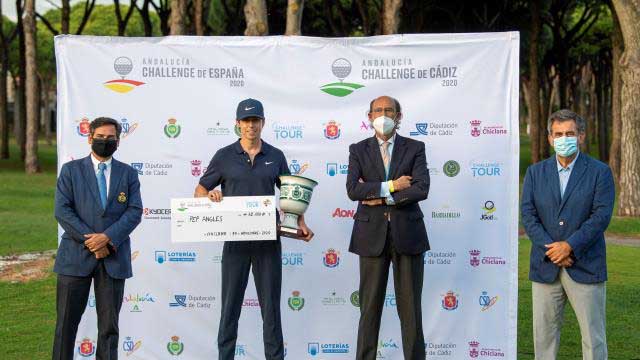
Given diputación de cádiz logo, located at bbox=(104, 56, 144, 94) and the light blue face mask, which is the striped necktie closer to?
the light blue face mask

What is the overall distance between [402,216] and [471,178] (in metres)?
1.28

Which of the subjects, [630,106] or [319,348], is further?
[630,106]

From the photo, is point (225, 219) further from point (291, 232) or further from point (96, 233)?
point (96, 233)

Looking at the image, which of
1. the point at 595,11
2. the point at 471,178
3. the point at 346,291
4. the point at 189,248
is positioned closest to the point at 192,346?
the point at 189,248

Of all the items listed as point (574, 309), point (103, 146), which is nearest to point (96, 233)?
point (103, 146)

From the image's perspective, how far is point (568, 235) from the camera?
757 centimetres

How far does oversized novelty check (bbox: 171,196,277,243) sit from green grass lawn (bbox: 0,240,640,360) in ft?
7.67

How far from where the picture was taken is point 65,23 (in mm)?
33875

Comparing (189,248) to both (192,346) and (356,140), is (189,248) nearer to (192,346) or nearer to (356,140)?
(192,346)

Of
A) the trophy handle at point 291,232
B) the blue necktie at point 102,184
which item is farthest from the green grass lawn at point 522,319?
the trophy handle at point 291,232

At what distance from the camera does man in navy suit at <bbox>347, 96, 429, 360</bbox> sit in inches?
320

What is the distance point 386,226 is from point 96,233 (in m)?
2.25

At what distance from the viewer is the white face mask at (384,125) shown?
26.9 ft

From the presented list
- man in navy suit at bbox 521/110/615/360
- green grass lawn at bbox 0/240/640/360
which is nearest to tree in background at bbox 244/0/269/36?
green grass lawn at bbox 0/240/640/360
